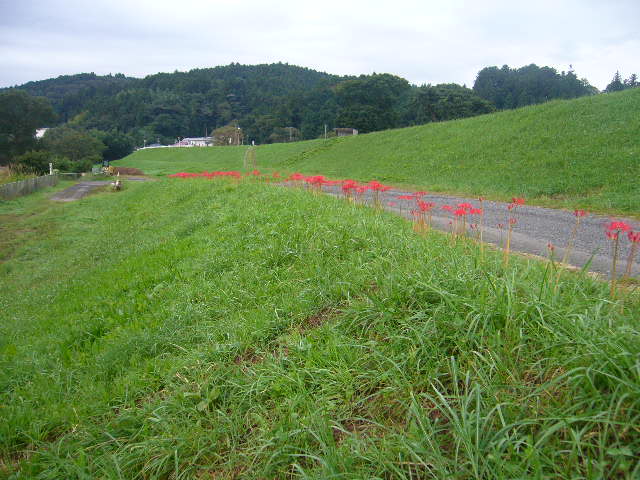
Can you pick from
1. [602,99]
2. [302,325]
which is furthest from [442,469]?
[602,99]

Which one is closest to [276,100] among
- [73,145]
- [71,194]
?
[73,145]

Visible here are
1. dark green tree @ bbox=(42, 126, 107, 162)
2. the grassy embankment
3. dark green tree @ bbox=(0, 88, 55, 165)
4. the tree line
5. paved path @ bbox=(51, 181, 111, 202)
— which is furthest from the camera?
the tree line

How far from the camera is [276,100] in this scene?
97125 mm

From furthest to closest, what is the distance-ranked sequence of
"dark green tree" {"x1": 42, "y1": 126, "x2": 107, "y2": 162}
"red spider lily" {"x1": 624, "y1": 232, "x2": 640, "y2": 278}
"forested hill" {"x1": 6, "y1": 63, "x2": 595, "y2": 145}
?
"forested hill" {"x1": 6, "y1": 63, "x2": 595, "y2": 145} → "dark green tree" {"x1": 42, "y1": 126, "x2": 107, "y2": 162} → "red spider lily" {"x1": 624, "y1": 232, "x2": 640, "y2": 278}

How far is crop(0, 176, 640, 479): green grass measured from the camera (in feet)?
5.51

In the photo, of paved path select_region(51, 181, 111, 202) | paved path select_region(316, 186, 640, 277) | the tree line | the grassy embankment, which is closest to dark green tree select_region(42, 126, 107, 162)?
the tree line

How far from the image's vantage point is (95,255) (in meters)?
8.53

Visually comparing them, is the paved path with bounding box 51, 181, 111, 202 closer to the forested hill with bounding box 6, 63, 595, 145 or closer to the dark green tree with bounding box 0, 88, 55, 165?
the dark green tree with bounding box 0, 88, 55, 165

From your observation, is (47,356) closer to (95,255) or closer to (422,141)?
(95,255)

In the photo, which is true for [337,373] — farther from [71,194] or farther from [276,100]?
[276,100]

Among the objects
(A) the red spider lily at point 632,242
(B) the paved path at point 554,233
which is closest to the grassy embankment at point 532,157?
(B) the paved path at point 554,233

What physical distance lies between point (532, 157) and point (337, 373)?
15237 millimetres

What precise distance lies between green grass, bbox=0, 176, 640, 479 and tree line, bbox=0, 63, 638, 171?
54.4m

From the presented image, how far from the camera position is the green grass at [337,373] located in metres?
1.68
